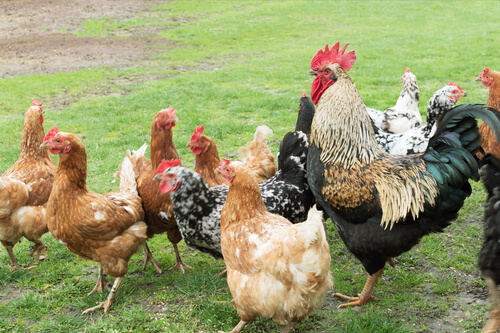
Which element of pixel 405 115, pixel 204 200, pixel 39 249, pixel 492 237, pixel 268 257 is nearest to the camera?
pixel 492 237

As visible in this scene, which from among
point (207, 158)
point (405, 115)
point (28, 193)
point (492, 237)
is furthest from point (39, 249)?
point (405, 115)

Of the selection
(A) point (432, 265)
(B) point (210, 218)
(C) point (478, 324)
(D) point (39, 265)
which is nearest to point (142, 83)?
(D) point (39, 265)

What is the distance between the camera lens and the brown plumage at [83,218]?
4.18m

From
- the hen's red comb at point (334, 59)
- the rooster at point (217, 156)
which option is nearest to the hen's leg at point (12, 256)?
the rooster at point (217, 156)

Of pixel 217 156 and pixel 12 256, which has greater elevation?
pixel 217 156

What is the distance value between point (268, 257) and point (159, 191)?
1.80 metres

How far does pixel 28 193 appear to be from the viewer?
488 centimetres

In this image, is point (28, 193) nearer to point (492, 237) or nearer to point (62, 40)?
point (492, 237)

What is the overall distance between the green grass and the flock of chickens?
35cm

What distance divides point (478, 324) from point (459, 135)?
174cm

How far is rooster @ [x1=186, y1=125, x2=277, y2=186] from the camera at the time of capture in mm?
5000

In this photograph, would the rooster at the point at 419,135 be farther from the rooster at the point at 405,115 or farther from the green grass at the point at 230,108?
the green grass at the point at 230,108

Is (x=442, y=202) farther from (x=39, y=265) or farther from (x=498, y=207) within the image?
(x=39, y=265)

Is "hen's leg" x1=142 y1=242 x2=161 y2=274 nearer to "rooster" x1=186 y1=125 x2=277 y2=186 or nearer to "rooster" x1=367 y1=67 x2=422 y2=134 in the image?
"rooster" x1=186 y1=125 x2=277 y2=186
